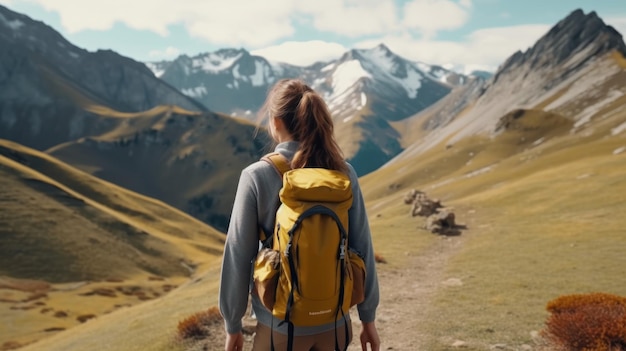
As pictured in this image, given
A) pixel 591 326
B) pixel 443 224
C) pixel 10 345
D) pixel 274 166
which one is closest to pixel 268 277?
pixel 274 166

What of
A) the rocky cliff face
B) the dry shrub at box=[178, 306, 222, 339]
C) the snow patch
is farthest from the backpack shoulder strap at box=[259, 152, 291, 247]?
the rocky cliff face

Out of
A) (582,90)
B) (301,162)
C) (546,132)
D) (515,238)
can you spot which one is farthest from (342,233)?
(582,90)

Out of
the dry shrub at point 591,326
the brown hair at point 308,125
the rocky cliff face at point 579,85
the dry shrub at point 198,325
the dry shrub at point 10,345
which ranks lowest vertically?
the dry shrub at point 10,345

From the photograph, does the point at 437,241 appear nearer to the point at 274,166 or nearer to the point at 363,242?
the point at 363,242

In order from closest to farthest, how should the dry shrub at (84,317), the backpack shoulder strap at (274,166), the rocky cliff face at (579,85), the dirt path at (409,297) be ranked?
the backpack shoulder strap at (274,166) → the dirt path at (409,297) → the dry shrub at (84,317) → the rocky cliff face at (579,85)

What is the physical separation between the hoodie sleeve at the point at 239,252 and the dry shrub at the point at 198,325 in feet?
37.4

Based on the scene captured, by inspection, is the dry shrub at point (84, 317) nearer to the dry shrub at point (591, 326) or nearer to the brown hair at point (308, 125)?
the dry shrub at point (591, 326)

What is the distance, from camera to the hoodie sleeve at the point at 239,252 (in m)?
Answer: 6.12

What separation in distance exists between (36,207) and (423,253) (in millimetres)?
133302

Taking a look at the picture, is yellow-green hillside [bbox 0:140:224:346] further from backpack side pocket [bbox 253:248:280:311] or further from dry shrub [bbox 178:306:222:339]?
backpack side pocket [bbox 253:248:280:311]

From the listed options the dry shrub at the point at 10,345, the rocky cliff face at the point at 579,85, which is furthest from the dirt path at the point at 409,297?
the rocky cliff face at the point at 579,85

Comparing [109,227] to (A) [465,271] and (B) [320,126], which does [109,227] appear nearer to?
(A) [465,271]

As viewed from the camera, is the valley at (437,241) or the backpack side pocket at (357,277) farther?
the valley at (437,241)

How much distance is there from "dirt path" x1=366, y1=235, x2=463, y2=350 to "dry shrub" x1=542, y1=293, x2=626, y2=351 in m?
3.97
